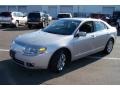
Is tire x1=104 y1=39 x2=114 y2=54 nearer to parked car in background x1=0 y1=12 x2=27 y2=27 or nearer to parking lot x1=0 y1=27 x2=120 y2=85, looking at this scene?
parking lot x1=0 y1=27 x2=120 y2=85

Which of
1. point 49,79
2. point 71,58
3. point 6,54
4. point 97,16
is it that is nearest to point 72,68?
point 71,58

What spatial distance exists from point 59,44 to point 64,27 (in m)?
1.35

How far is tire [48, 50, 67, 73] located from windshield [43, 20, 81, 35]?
2.97 feet

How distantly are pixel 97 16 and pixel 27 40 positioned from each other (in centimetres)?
2628

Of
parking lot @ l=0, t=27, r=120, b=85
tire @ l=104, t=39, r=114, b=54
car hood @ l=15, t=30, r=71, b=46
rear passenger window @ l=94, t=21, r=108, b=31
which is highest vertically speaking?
rear passenger window @ l=94, t=21, r=108, b=31

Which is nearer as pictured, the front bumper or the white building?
the front bumper

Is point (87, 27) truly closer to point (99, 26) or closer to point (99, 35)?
point (99, 35)

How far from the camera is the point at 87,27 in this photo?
27.0 feet

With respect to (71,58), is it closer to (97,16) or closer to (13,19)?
(13,19)

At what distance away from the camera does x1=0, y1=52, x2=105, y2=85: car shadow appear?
6.18 meters

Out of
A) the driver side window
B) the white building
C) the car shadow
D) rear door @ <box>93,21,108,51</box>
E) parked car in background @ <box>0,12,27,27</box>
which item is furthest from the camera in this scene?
the white building

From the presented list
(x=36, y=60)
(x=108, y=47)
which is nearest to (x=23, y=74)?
(x=36, y=60)

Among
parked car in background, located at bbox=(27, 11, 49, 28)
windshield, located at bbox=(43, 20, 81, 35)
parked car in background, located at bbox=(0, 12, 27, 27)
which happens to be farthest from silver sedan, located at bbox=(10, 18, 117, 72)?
parked car in background, located at bbox=(0, 12, 27, 27)

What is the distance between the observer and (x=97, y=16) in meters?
32.2
